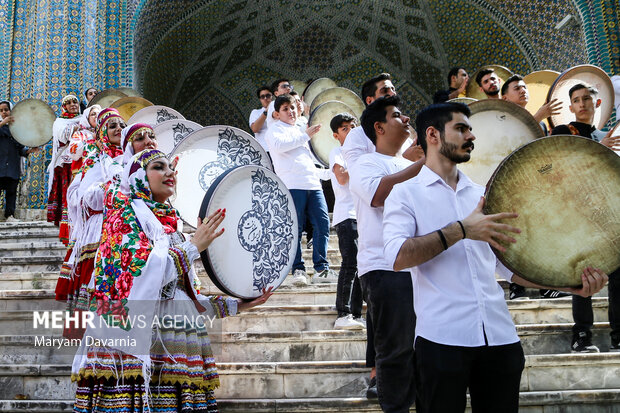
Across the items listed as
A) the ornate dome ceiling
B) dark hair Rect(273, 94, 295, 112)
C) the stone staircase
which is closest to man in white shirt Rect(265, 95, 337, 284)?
dark hair Rect(273, 94, 295, 112)

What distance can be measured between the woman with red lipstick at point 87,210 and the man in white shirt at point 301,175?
154 cm

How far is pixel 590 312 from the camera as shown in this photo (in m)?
3.89

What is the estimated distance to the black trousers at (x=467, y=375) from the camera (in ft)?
7.28

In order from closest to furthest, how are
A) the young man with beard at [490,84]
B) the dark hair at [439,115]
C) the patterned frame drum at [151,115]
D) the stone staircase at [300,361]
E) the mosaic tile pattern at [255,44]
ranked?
the dark hair at [439,115]
the stone staircase at [300,361]
the young man with beard at [490,84]
the patterned frame drum at [151,115]
the mosaic tile pattern at [255,44]

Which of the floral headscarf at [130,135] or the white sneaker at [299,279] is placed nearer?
the floral headscarf at [130,135]

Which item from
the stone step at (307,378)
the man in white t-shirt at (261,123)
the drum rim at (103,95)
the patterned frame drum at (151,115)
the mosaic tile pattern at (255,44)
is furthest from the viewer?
the mosaic tile pattern at (255,44)

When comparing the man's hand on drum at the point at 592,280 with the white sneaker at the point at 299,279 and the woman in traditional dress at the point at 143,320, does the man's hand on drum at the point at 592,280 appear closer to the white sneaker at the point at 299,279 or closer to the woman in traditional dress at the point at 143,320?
the woman in traditional dress at the point at 143,320

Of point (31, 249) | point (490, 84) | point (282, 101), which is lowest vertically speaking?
point (31, 249)

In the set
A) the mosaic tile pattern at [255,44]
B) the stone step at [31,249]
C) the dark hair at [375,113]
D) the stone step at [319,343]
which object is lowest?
the stone step at [319,343]

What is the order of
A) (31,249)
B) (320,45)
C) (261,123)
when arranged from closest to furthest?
(31,249), (261,123), (320,45)

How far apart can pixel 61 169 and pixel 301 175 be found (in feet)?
7.78

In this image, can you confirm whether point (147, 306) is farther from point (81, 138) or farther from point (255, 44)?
point (255, 44)

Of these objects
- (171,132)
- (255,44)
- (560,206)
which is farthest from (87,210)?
(255,44)

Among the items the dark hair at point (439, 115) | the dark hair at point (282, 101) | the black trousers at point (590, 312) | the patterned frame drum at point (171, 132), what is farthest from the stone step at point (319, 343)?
the dark hair at point (282, 101)
